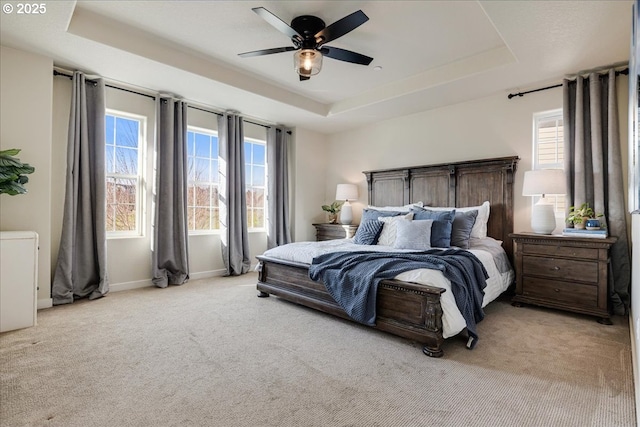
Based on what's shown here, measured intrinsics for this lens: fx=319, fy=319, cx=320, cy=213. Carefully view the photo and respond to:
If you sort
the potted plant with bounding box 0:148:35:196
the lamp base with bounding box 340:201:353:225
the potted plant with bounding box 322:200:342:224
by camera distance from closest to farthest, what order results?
the potted plant with bounding box 0:148:35:196, the lamp base with bounding box 340:201:353:225, the potted plant with bounding box 322:200:342:224

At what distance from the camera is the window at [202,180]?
4848mm

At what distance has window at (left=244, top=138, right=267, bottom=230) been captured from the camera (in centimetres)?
556

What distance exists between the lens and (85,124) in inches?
143

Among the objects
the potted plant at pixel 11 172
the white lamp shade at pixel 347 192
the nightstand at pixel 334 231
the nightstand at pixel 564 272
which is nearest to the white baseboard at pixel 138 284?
the potted plant at pixel 11 172

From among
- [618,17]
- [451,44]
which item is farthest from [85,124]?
[618,17]

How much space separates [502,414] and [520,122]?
3595 millimetres

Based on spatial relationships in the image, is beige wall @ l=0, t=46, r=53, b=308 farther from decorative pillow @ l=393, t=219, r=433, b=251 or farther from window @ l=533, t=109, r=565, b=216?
window @ l=533, t=109, r=565, b=216

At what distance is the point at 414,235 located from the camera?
346 centimetres

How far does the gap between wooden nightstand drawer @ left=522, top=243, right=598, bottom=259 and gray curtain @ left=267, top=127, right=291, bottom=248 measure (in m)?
3.65

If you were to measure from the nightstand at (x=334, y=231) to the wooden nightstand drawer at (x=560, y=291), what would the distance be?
8.34 feet

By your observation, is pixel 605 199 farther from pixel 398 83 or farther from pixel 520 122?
pixel 398 83

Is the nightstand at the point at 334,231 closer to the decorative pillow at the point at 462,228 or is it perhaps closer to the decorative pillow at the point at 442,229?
the decorative pillow at the point at 442,229

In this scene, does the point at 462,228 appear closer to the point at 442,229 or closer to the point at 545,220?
the point at 442,229

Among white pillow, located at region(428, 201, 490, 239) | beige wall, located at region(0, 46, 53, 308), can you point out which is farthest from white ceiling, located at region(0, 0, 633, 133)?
white pillow, located at region(428, 201, 490, 239)
